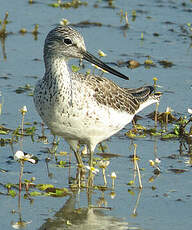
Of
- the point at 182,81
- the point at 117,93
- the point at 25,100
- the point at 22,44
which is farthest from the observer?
the point at 22,44

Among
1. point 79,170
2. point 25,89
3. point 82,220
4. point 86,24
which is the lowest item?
point 82,220

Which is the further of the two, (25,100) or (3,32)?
(3,32)

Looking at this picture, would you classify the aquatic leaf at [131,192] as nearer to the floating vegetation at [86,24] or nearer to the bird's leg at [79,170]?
the bird's leg at [79,170]

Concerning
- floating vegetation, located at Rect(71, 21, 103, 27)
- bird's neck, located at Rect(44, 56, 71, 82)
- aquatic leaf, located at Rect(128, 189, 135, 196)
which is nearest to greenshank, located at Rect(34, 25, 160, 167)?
bird's neck, located at Rect(44, 56, 71, 82)

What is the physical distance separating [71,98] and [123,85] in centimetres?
404

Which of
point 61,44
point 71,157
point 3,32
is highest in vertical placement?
point 61,44

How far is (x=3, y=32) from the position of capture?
1405 cm

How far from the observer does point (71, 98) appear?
845cm

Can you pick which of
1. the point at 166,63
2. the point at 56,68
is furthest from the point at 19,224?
the point at 166,63

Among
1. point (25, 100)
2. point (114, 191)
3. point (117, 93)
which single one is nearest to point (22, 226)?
point (114, 191)

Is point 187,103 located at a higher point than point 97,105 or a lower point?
lower

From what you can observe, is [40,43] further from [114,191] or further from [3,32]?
[114,191]

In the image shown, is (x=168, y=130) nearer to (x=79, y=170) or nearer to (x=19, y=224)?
(x=79, y=170)

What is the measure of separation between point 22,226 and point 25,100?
4.41 meters
